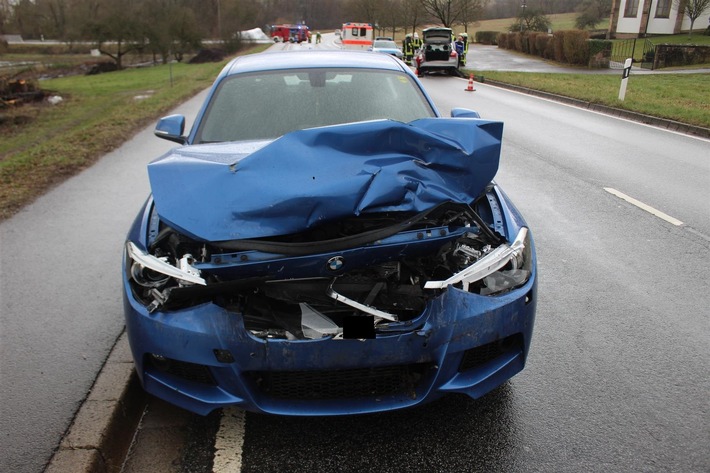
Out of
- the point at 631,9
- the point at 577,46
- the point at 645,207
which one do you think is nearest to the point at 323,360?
the point at 645,207

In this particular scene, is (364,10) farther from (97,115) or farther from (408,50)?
(97,115)

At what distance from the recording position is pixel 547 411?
124 inches

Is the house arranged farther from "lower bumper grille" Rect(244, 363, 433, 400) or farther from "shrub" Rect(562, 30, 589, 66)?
"lower bumper grille" Rect(244, 363, 433, 400)

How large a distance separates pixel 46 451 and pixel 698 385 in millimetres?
3516

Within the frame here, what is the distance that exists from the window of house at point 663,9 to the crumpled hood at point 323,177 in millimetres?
51862

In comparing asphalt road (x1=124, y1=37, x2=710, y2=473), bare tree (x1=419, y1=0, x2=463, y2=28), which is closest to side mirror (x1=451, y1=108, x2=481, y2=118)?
asphalt road (x1=124, y1=37, x2=710, y2=473)

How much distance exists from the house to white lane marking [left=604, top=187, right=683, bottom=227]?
46.3 metres

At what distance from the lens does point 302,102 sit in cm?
446

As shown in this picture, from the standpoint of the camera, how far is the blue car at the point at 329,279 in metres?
2.59

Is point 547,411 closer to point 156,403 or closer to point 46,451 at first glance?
point 156,403

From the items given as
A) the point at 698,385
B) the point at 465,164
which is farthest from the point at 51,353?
the point at 698,385

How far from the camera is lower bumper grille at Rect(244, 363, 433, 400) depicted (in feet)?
8.79

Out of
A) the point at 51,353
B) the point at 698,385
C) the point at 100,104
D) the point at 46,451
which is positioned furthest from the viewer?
the point at 100,104

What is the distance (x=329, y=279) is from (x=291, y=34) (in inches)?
3191
